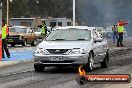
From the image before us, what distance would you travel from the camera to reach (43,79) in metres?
13.9

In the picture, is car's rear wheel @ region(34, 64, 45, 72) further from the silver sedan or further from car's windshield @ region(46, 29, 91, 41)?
car's windshield @ region(46, 29, 91, 41)

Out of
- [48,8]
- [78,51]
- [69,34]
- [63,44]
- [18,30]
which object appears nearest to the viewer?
[78,51]

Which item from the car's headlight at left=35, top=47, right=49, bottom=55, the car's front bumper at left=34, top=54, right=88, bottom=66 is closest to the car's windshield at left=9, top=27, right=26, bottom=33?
the car's headlight at left=35, top=47, right=49, bottom=55

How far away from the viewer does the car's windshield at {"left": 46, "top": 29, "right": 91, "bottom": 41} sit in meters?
16.8

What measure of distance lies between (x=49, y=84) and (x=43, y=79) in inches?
52.6

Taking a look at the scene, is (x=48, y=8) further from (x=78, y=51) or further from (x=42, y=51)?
(x=78, y=51)

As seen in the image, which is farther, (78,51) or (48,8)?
(48,8)

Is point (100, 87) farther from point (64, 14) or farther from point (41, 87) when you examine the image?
point (64, 14)

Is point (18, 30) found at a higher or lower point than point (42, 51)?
higher

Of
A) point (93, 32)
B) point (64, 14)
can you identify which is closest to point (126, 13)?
point (64, 14)

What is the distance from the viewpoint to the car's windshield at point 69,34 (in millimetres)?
16817

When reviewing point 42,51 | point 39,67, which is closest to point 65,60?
point 42,51

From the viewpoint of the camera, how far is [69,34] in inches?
672

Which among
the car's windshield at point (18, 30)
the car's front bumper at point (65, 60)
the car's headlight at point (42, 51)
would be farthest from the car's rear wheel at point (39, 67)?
the car's windshield at point (18, 30)
